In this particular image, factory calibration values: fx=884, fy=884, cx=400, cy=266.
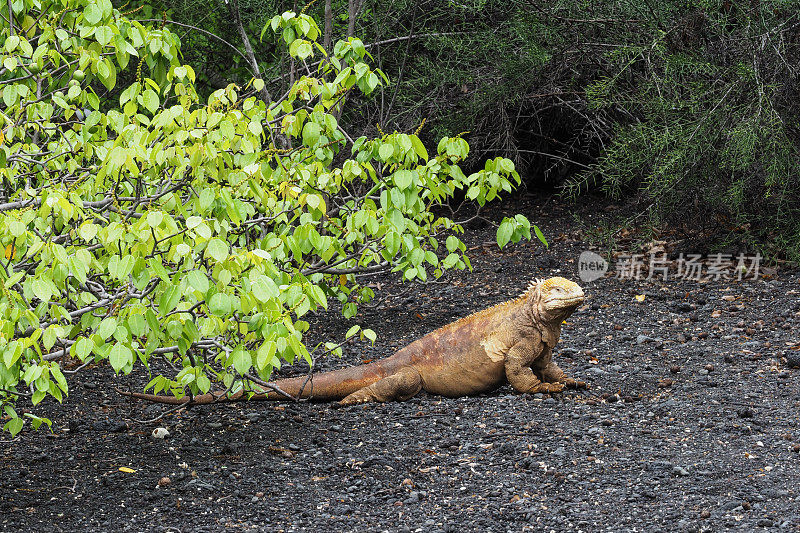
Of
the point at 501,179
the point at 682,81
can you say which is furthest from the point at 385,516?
the point at 682,81

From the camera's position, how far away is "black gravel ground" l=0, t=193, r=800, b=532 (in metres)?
3.96

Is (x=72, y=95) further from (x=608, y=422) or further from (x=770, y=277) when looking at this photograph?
(x=770, y=277)

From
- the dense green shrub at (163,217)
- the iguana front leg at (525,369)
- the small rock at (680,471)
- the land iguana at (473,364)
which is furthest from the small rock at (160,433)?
the small rock at (680,471)

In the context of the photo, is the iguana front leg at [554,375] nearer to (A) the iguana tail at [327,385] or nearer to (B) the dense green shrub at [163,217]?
(B) the dense green shrub at [163,217]

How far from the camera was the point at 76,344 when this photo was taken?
356 cm

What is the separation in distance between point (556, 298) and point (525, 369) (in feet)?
1.59

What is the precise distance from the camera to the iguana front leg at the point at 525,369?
533cm

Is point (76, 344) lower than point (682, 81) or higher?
lower

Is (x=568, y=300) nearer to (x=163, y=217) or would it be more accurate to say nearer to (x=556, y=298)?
(x=556, y=298)

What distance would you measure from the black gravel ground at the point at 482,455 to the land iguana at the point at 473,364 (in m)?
0.12

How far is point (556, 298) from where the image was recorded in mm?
5234

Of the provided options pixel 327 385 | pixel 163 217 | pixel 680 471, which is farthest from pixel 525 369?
pixel 163 217

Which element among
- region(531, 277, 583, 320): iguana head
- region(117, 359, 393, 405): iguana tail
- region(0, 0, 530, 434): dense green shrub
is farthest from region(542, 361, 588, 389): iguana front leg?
region(117, 359, 393, 405): iguana tail

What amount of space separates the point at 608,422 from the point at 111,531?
2601 mm
